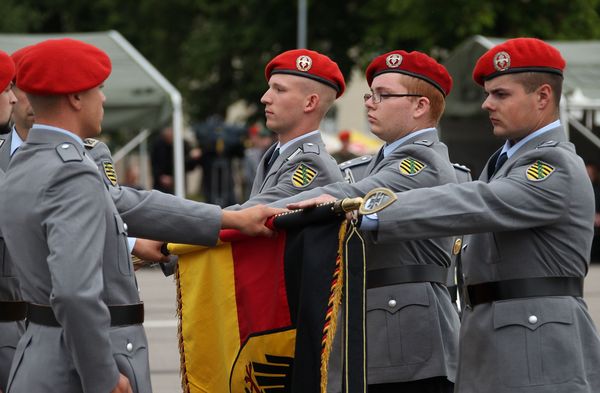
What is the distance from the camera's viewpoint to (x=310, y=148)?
17.6ft

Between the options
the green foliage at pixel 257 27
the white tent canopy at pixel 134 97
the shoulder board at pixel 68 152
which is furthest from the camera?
the green foliage at pixel 257 27

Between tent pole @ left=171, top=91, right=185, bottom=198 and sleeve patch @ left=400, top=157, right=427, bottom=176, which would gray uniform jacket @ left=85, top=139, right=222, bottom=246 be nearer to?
sleeve patch @ left=400, top=157, right=427, bottom=176

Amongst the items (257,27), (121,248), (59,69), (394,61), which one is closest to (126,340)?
(121,248)

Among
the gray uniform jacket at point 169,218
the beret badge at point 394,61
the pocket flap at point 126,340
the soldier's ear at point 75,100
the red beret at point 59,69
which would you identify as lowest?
the pocket flap at point 126,340

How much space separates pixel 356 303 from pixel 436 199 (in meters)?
0.46

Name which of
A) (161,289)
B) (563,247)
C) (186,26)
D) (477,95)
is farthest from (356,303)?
(186,26)

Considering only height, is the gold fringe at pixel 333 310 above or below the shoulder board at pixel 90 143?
below

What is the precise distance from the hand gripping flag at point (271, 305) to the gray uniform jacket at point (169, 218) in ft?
0.30

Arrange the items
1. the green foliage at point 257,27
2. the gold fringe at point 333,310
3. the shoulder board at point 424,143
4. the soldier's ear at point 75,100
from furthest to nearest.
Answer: the green foliage at point 257,27
the shoulder board at point 424,143
the gold fringe at point 333,310
the soldier's ear at point 75,100

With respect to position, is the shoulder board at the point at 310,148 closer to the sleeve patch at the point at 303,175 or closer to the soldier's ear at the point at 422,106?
the sleeve patch at the point at 303,175

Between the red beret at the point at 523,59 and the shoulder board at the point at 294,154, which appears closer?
the red beret at the point at 523,59

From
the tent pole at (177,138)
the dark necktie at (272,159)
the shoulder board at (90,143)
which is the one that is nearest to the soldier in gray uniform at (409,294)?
the dark necktie at (272,159)

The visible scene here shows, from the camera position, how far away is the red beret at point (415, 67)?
5406mm

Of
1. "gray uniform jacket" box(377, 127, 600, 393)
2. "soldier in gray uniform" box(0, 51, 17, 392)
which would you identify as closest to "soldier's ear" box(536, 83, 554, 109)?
"gray uniform jacket" box(377, 127, 600, 393)
